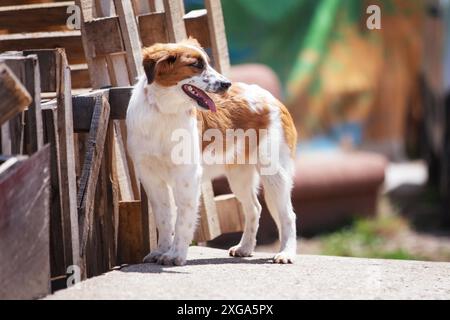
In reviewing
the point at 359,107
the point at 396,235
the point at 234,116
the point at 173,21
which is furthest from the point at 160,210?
the point at 359,107

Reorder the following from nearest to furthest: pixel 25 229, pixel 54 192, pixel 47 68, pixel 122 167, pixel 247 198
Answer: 1. pixel 25 229
2. pixel 47 68
3. pixel 54 192
4. pixel 122 167
5. pixel 247 198

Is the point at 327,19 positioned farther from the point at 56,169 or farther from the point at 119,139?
the point at 56,169

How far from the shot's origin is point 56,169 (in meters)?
5.81

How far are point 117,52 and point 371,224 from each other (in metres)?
5.87

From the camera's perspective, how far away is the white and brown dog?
621cm

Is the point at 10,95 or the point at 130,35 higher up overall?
the point at 130,35

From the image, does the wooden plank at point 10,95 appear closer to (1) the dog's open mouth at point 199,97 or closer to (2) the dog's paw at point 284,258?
(1) the dog's open mouth at point 199,97

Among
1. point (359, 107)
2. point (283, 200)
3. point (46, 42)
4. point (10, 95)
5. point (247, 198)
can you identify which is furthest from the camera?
point (359, 107)

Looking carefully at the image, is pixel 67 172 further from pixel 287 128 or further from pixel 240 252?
pixel 287 128

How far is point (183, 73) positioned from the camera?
20.4 ft

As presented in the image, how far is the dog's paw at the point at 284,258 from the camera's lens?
6656mm

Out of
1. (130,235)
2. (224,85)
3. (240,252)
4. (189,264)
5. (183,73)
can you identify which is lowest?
(240,252)

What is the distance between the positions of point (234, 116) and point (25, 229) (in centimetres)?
211

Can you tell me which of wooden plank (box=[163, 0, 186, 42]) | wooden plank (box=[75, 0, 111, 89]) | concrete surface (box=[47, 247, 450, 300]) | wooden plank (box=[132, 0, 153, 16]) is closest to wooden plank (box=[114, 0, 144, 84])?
wooden plank (box=[75, 0, 111, 89])
